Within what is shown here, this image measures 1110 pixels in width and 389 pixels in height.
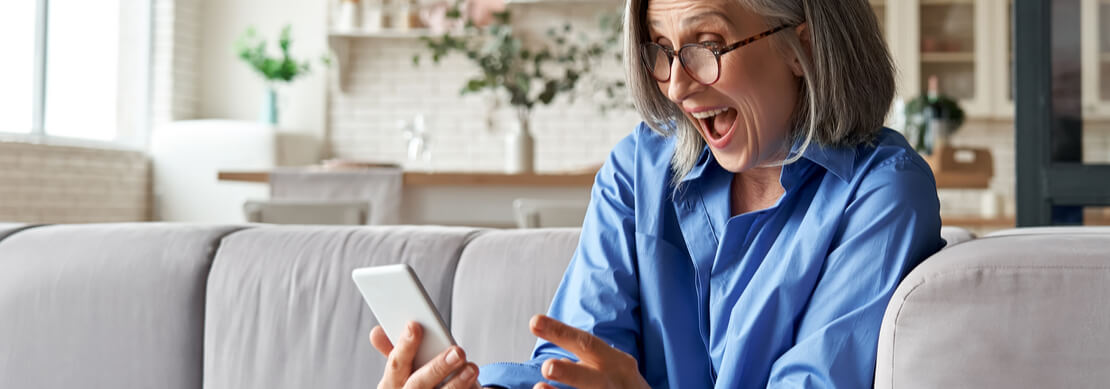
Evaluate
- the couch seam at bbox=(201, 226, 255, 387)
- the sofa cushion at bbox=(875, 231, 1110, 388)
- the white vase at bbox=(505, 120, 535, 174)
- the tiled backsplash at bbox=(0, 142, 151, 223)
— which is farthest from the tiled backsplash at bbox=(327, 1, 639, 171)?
the sofa cushion at bbox=(875, 231, 1110, 388)

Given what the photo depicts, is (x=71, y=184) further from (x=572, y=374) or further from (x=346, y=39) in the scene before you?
(x=572, y=374)

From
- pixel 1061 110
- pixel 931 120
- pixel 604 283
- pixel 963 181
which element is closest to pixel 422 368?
pixel 604 283

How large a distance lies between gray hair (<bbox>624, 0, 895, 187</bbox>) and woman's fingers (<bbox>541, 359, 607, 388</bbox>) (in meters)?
0.32

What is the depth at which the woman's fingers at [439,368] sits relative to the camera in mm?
977

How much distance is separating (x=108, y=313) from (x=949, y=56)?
17.3 feet

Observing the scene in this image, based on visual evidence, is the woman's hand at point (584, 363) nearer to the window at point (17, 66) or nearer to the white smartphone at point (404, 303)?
the white smartphone at point (404, 303)

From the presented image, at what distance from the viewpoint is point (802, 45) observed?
1.13 meters

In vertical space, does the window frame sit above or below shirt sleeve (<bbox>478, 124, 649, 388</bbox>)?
above

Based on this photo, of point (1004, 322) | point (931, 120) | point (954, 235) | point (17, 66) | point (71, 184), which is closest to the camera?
point (1004, 322)

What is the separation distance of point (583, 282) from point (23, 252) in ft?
3.27

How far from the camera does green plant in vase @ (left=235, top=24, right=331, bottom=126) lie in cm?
601

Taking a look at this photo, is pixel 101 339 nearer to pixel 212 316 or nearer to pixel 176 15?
pixel 212 316

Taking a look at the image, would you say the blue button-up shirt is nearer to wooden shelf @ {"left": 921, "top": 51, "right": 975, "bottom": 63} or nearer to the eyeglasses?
the eyeglasses

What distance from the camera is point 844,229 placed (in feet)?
3.54
